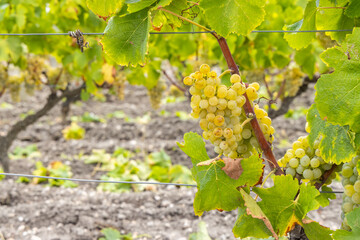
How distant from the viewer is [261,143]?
115 cm

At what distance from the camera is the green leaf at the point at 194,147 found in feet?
3.71

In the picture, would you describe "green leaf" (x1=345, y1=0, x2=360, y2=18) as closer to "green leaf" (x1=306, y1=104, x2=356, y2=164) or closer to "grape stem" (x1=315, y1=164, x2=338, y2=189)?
"green leaf" (x1=306, y1=104, x2=356, y2=164)

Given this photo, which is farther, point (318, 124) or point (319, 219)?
point (319, 219)

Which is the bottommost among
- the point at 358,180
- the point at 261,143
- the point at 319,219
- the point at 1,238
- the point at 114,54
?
the point at 319,219

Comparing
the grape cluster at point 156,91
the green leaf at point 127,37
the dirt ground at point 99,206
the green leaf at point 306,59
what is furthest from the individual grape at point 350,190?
the grape cluster at point 156,91

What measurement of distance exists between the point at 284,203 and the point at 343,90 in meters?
0.33

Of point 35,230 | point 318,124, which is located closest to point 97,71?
point 35,230

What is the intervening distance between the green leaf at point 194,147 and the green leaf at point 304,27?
1.53 ft

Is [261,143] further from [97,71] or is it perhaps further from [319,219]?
[97,71]

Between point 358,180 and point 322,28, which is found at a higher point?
point 322,28

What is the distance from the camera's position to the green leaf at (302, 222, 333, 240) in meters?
1.10

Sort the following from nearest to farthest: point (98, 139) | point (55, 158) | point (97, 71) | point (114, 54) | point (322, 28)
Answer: point (114, 54), point (322, 28), point (97, 71), point (55, 158), point (98, 139)

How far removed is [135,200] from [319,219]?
1326mm

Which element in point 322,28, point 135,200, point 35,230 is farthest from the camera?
point 135,200
